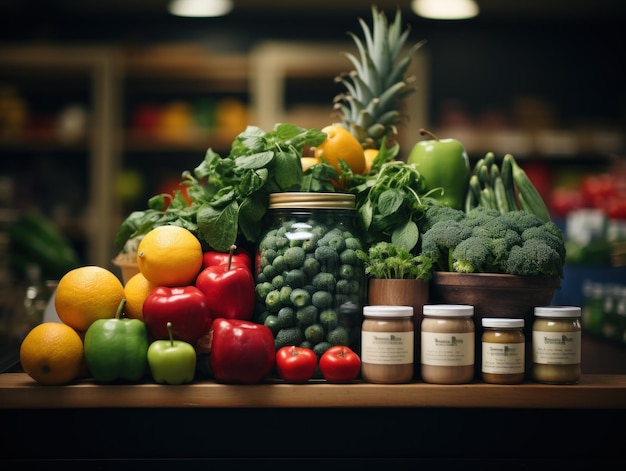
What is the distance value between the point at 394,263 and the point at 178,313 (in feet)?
1.30

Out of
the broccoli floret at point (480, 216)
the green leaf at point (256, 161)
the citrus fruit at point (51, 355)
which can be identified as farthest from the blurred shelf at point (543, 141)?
the citrus fruit at point (51, 355)

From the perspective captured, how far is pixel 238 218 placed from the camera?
1.36 metres

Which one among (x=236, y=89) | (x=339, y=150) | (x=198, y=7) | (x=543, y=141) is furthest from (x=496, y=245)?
(x=236, y=89)

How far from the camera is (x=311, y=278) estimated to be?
1.27 metres

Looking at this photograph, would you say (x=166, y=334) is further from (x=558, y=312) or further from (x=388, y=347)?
(x=558, y=312)

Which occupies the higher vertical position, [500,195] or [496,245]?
[500,195]

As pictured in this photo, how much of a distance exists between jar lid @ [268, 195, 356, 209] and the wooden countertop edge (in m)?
0.33

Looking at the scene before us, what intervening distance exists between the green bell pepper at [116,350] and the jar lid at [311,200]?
0.35 metres

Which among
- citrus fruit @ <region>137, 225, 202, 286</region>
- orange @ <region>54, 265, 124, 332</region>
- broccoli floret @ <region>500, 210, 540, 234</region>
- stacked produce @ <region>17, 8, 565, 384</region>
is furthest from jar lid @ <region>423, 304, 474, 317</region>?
orange @ <region>54, 265, 124, 332</region>

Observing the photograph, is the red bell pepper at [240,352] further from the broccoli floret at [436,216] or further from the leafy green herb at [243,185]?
the broccoli floret at [436,216]

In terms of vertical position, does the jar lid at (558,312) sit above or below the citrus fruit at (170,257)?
below

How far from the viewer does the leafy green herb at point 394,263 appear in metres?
1.29

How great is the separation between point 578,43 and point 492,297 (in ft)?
14.8
